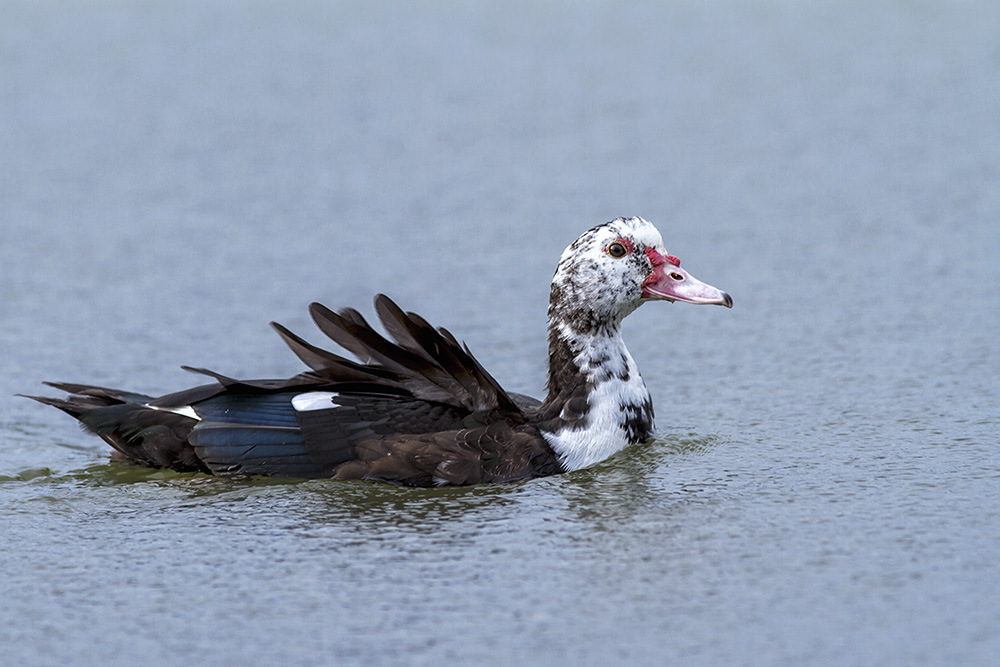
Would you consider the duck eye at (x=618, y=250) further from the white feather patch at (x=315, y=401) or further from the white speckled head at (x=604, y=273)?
the white feather patch at (x=315, y=401)

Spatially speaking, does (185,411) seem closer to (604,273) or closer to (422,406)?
(422,406)

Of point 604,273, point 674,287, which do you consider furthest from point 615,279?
point 674,287

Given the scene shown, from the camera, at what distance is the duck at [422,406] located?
6.41m

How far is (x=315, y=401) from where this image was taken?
21.5 feet

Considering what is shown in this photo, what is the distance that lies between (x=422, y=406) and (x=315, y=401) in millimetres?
478

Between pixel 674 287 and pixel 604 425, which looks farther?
pixel 674 287

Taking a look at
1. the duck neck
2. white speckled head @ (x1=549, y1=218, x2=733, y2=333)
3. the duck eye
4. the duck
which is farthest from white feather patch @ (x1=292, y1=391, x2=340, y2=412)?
the duck eye

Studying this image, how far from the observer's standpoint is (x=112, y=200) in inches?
436

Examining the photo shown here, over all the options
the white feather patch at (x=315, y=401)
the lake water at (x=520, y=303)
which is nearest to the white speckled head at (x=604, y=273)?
the lake water at (x=520, y=303)

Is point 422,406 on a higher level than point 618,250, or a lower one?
lower

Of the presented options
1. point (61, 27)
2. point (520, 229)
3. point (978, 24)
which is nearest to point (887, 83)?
point (978, 24)

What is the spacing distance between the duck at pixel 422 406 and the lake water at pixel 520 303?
15 centimetres

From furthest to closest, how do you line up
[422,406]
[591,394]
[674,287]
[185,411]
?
[674,287] < [591,394] < [185,411] < [422,406]

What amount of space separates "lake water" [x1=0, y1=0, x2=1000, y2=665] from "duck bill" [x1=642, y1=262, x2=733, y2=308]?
2.29 feet
